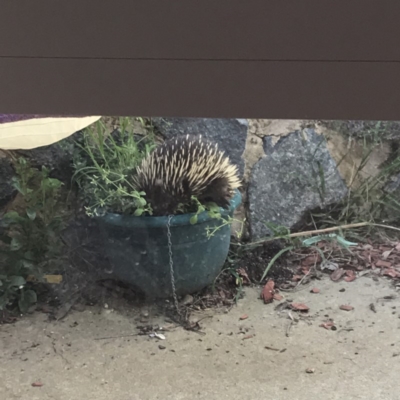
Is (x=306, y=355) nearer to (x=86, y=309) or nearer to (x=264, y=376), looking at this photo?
(x=264, y=376)

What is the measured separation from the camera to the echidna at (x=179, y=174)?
112 centimetres

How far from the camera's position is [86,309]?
113 centimetres

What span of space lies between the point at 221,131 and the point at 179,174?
4.6 inches

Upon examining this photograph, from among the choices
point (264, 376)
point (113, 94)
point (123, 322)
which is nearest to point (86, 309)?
point (123, 322)

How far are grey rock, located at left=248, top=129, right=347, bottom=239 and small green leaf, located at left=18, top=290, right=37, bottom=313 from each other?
0.44 m

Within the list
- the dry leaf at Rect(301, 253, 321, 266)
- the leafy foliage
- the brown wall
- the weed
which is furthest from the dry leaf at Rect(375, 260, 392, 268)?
the brown wall

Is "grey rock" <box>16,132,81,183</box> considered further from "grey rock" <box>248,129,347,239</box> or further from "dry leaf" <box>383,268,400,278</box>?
"dry leaf" <box>383,268,400,278</box>

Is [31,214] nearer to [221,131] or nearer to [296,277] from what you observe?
[221,131]

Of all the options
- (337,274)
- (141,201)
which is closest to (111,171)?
(141,201)

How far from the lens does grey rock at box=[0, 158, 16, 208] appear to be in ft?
3.74

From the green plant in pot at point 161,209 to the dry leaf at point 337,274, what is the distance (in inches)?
8.6

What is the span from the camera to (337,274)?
3.79 ft

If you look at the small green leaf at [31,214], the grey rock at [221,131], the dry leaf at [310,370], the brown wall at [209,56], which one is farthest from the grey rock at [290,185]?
the brown wall at [209,56]

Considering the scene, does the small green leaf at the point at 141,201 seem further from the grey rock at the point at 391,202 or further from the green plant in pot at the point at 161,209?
the grey rock at the point at 391,202
